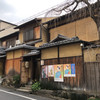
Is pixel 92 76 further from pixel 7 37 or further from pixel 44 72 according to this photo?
pixel 7 37

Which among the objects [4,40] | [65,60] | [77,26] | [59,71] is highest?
[4,40]

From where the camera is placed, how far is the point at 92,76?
26.9ft

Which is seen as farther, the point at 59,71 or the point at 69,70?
the point at 59,71

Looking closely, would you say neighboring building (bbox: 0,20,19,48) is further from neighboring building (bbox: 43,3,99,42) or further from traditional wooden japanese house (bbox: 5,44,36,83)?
neighboring building (bbox: 43,3,99,42)

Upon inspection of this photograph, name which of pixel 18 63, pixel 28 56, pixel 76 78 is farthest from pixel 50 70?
pixel 18 63

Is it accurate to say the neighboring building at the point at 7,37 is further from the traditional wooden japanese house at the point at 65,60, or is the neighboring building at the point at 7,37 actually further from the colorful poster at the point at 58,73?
the colorful poster at the point at 58,73

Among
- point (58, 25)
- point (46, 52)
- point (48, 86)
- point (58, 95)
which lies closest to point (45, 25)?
point (58, 25)

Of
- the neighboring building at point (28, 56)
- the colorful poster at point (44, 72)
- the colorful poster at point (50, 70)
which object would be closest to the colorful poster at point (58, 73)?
the colorful poster at point (50, 70)

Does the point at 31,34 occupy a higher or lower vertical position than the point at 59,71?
higher

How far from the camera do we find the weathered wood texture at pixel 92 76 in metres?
7.94

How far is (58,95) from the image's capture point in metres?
9.23

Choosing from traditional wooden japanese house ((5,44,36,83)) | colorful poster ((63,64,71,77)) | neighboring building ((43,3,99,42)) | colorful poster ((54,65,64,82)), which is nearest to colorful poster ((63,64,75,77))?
colorful poster ((63,64,71,77))

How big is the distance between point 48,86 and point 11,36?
1732cm

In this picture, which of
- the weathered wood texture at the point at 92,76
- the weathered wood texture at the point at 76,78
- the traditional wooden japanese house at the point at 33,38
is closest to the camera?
the weathered wood texture at the point at 92,76
